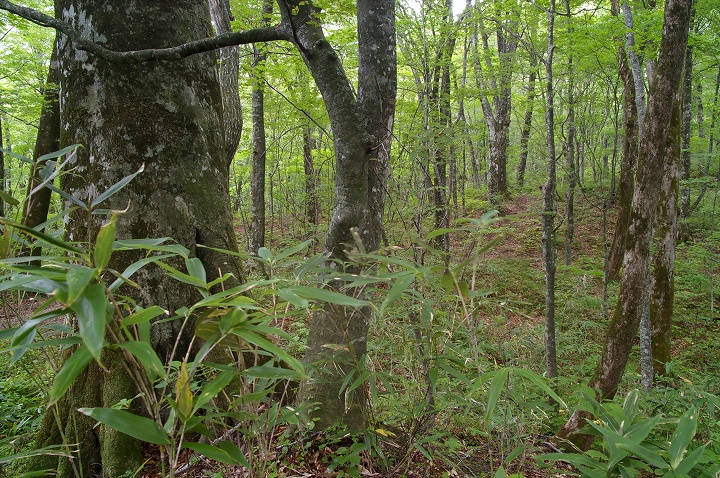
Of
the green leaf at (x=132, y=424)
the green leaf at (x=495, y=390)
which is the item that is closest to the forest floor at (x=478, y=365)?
the green leaf at (x=495, y=390)

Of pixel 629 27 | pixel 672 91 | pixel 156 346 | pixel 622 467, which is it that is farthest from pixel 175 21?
pixel 629 27

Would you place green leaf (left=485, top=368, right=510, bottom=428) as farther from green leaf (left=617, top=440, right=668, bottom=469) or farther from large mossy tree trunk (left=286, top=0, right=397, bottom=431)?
large mossy tree trunk (left=286, top=0, right=397, bottom=431)

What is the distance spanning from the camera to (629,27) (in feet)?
18.6

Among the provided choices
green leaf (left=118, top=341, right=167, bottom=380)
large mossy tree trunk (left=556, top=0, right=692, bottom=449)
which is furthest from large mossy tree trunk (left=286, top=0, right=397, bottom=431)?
large mossy tree trunk (left=556, top=0, right=692, bottom=449)

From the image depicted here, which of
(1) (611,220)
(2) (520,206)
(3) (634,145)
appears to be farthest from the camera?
(2) (520,206)

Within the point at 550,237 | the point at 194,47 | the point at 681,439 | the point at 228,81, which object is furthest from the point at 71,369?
the point at 228,81

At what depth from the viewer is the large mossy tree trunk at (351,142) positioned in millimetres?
2014

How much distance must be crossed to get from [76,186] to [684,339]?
911 centimetres

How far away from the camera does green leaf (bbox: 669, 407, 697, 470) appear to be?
90cm

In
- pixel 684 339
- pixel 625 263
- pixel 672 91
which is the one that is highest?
pixel 672 91

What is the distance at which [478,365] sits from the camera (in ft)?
3.30

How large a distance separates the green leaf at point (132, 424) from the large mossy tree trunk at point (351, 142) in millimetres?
1200

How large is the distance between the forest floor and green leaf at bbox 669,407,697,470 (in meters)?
0.25

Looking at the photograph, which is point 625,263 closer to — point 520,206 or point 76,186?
point 76,186
